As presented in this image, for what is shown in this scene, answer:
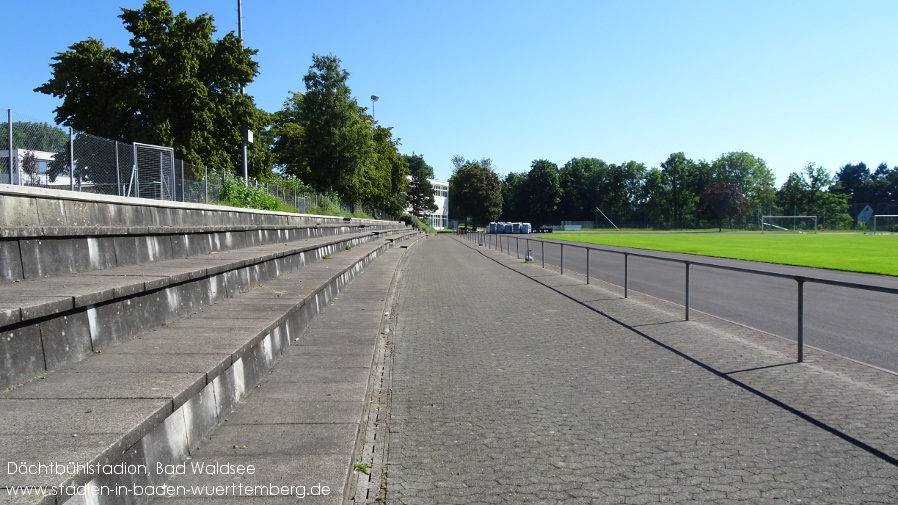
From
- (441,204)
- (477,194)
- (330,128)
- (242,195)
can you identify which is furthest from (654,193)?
(242,195)

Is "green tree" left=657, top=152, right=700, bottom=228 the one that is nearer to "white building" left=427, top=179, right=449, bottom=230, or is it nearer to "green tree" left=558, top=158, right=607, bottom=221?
"green tree" left=558, top=158, right=607, bottom=221

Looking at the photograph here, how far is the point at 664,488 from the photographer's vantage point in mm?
4035

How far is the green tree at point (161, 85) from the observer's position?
29875mm

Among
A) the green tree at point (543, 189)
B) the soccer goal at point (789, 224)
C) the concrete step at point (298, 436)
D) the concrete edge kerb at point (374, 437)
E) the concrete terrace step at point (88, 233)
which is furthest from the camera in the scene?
the green tree at point (543, 189)

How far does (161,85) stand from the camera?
3069 centimetres

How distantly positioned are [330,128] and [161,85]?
1370cm

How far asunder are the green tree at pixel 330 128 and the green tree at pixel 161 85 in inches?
449

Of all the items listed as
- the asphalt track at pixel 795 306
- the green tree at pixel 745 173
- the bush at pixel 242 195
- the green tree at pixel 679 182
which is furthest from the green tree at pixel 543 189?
the bush at pixel 242 195

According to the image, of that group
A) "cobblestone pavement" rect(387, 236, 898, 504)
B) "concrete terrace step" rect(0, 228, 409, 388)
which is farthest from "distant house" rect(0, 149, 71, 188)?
"cobblestone pavement" rect(387, 236, 898, 504)

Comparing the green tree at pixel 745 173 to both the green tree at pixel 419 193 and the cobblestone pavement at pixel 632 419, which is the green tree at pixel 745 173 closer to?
the green tree at pixel 419 193

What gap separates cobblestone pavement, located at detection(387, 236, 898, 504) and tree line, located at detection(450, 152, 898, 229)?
106837 millimetres

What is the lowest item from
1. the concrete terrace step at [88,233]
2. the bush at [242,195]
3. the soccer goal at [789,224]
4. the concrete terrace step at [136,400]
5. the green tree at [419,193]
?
the soccer goal at [789,224]

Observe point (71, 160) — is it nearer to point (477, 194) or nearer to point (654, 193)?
point (477, 194)

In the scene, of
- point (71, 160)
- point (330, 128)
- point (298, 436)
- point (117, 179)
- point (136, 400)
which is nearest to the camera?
point (136, 400)
